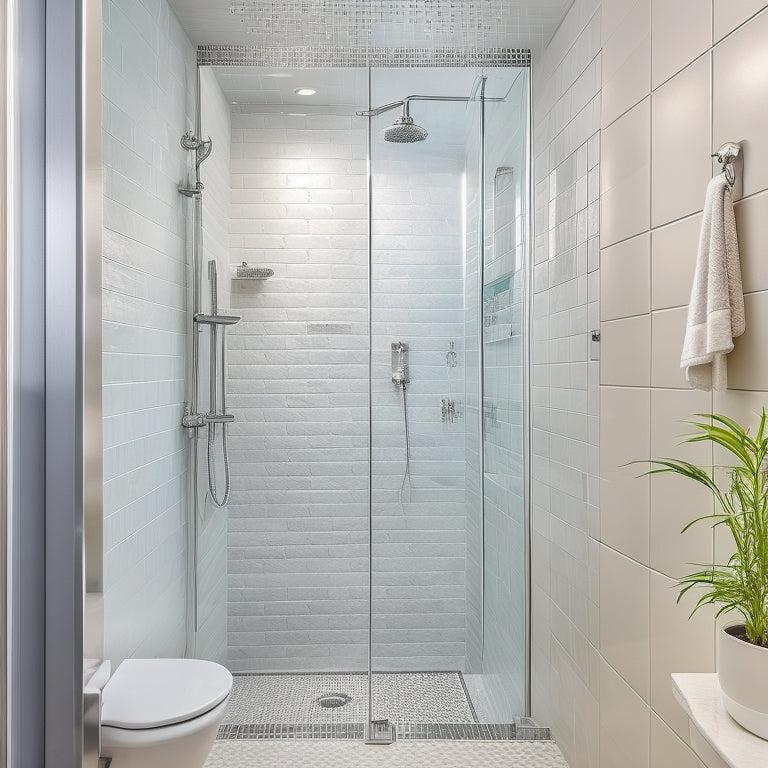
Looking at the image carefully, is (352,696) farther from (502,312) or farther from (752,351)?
(752,351)

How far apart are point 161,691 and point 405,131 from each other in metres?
1.72

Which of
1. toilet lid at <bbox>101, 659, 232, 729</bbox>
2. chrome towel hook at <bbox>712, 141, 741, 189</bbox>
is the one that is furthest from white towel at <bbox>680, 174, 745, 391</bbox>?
toilet lid at <bbox>101, 659, 232, 729</bbox>

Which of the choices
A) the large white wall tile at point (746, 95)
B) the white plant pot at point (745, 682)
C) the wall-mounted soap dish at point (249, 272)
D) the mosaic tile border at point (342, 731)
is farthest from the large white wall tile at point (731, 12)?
the mosaic tile border at point (342, 731)

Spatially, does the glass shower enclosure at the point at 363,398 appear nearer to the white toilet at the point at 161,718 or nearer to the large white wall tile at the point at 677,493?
the white toilet at the point at 161,718

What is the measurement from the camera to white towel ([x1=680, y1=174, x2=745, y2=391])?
1.20m

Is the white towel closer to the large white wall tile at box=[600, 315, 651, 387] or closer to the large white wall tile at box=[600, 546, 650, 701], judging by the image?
the large white wall tile at box=[600, 315, 651, 387]

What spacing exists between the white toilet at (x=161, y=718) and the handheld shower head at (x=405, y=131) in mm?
1624

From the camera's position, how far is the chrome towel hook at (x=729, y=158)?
3.98 feet

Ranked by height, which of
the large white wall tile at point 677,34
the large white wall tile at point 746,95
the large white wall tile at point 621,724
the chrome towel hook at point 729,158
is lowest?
the large white wall tile at point 621,724

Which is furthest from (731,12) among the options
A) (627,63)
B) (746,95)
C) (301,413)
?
(301,413)

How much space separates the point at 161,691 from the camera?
170 cm

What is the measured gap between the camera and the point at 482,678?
208cm

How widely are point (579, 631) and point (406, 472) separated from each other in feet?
2.32

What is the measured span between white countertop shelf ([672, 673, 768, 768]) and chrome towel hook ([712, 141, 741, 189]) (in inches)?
35.2
